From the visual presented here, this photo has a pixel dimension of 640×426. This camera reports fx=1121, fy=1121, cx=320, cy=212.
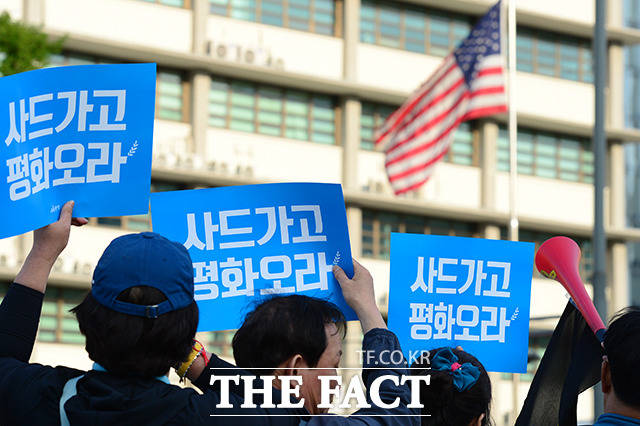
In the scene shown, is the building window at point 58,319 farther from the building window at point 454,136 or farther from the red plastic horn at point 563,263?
the red plastic horn at point 563,263

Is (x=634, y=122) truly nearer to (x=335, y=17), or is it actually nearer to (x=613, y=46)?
(x=613, y=46)

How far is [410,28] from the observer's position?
27.5 meters

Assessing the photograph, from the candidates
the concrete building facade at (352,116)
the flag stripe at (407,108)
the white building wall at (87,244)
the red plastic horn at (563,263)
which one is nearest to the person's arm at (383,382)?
the red plastic horn at (563,263)

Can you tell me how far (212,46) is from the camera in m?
24.8

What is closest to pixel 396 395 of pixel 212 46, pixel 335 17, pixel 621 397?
pixel 621 397

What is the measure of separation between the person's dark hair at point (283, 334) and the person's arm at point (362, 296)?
12 cm

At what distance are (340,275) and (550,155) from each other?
26.3 m

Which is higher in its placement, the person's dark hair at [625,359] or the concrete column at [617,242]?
the concrete column at [617,242]

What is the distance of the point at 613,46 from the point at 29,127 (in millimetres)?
28722

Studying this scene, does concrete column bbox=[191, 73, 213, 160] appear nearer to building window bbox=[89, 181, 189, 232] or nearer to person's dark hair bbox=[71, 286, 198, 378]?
building window bbox=[89, 181, 189, 232]

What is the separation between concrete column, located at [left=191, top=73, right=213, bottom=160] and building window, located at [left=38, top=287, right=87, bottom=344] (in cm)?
413

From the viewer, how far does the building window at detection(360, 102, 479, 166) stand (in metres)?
26.9

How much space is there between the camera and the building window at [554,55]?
28797mm

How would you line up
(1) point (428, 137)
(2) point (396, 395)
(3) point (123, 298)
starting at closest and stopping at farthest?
(3) point (123, 298) < (2) point (396, 395) < (1) point (428, 137)
